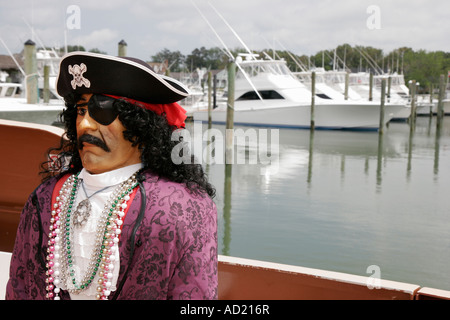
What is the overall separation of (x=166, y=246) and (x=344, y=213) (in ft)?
23.2

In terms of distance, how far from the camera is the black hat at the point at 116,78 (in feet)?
4.50

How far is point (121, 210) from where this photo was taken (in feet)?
Result: 4.64

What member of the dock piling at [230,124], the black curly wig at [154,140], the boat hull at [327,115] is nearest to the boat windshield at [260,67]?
the boat hull at [327,115]

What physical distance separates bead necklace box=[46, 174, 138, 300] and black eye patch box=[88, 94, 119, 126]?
0.17 metres

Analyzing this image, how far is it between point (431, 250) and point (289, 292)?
4533 millimetres

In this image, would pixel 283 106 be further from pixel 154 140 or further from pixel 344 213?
pixel 154 140

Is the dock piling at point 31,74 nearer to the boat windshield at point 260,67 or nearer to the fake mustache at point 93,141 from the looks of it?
the fake mustache at point 93,141

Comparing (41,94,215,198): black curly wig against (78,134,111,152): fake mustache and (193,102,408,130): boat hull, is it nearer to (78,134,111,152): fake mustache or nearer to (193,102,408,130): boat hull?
(78,134,111,152): fake mustache

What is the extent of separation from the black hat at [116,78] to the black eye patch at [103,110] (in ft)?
0.07

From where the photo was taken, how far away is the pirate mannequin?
1.38m

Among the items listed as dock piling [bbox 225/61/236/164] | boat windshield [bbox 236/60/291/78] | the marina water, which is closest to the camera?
the marina water

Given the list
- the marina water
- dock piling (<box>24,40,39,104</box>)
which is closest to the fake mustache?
the marina water

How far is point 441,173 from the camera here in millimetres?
12000
